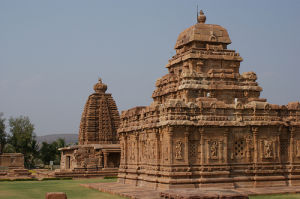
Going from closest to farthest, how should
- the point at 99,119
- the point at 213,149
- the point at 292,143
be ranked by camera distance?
the point at 213,149 < the point at 292,143 < the point at 99,119

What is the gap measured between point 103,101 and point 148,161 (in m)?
23.6

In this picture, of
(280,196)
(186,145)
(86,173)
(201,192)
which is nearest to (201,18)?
(186,145)

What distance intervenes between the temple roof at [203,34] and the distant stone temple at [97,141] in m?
17.4

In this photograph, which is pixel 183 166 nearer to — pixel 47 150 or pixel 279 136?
pixel 279 136

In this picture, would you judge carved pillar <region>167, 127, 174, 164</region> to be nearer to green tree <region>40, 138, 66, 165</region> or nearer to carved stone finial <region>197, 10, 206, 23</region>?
carved stone finial <region>197, 10, 206, 23</region>

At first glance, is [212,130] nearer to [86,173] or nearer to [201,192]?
[201,192]

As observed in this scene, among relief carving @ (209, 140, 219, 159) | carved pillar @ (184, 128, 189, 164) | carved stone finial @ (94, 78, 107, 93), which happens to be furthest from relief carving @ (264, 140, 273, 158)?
carved stone finial @ (94, 78, 107, 93)

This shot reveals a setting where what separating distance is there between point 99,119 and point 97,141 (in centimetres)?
223

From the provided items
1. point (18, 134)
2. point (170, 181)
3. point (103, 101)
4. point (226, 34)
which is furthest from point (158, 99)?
point (18, 134)

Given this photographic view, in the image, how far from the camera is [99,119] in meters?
48.7

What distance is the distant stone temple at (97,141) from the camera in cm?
4406

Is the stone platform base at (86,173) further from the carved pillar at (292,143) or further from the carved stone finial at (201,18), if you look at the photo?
the carved pillar at (292,143)

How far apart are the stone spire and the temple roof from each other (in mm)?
19973

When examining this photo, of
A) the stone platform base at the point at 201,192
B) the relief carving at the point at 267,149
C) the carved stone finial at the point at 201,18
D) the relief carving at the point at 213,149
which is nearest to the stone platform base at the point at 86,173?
the stone platform base at the point at 201,192
